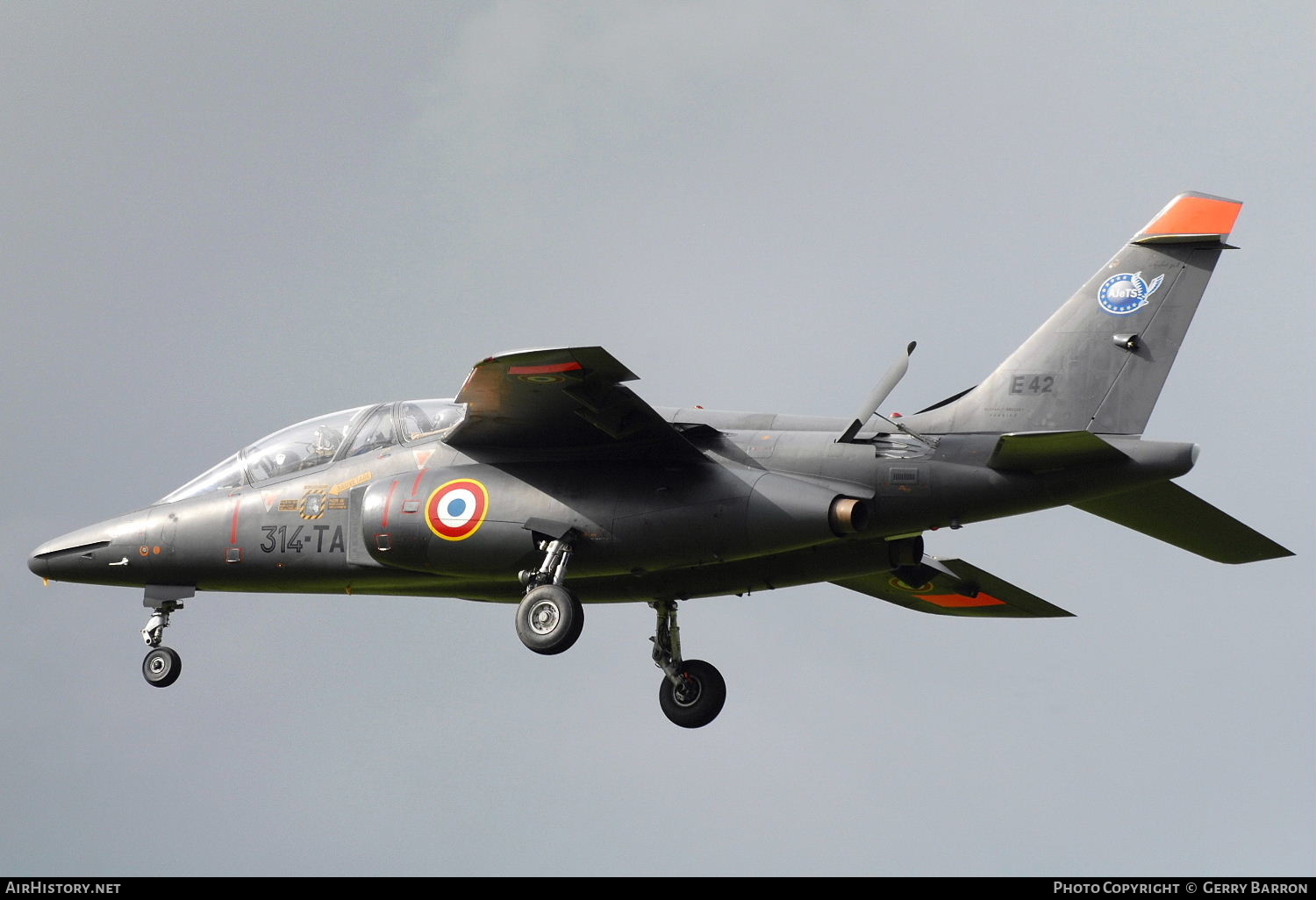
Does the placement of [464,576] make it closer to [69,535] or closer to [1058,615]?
[69,535]

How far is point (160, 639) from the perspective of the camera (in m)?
24.6

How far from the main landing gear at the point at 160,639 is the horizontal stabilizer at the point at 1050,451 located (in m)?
11.2

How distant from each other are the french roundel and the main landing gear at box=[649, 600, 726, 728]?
3398 mm

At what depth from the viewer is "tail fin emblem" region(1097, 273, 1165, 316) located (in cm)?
2017

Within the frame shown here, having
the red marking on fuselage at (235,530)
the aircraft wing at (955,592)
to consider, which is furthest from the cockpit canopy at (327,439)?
the aircraft wing at (955,592)

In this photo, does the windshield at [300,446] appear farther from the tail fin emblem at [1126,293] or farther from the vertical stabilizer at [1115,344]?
the tail fin emblem at [1126,293]

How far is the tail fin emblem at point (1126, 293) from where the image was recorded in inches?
794

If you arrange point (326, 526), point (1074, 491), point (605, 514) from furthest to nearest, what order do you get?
point (326, 526) → point (605, 514) → point (1074, 491)

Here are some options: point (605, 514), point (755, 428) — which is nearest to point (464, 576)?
point (605, 514)

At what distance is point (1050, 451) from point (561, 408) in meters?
5.61

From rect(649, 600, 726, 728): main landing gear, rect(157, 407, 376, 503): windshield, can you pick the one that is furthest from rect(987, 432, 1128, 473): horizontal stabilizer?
rect(157, 407, 376, 503): windshield

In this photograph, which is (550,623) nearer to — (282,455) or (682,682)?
(682,682)

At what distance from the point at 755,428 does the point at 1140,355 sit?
447cm

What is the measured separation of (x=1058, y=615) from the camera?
85.3 feet
